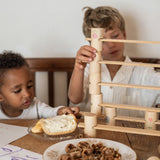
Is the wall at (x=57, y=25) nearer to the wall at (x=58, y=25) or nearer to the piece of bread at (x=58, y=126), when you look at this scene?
the wall at (x=58, y=25)

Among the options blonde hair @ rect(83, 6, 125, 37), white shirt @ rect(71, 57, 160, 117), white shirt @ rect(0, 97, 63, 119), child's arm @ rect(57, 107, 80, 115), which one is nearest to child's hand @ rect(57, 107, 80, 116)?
child's arm @ rect(57, 107, 80, 115)

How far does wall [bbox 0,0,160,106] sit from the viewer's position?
4.10ft

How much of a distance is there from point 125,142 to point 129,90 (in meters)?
0.52

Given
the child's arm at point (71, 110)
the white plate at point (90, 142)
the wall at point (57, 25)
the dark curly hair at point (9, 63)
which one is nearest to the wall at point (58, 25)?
the wall at point (57, 25)

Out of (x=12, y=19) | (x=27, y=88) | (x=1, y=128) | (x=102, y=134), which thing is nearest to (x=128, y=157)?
(x=102, y=134)

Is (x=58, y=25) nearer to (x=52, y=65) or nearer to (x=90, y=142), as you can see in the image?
(x=52, y=65)

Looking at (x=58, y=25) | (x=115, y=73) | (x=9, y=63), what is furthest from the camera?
(x=58, y=25)

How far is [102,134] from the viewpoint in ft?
2.39

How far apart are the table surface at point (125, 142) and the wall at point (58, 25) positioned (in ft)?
2.16

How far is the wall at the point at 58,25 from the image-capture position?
1.25 meters

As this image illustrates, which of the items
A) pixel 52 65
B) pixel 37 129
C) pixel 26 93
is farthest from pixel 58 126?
pixel 52 65

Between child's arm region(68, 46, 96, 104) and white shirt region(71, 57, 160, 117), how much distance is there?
161 millimetres

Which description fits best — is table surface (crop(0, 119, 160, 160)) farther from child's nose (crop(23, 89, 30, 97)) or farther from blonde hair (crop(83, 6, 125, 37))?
blonde hair (crop(83, 6, 125, 37))

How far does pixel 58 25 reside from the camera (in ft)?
4.21
